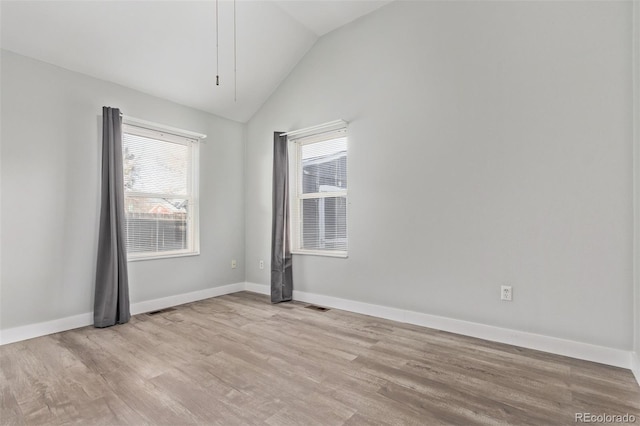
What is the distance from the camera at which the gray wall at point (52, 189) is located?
282cm

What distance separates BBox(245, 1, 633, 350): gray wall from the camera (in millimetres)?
2320

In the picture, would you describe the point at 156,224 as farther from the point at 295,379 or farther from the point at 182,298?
the point at 295,379

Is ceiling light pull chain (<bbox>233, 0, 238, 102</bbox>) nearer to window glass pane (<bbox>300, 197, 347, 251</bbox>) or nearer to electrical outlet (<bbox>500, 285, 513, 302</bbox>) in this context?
window glass pane (<bbox>300, 197, 347, 251</bbox>)

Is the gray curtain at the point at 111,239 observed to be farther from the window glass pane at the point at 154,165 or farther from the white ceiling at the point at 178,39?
the white ceiling at the point at 178,39

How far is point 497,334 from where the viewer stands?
8.91 ft

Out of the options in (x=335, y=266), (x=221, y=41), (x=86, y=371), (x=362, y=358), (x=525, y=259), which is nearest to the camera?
(x=86, y=371)

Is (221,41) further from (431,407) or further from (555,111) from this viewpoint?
(431,407)

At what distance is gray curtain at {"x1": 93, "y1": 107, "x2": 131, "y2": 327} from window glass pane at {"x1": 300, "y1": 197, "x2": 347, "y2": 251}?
2.09 meters

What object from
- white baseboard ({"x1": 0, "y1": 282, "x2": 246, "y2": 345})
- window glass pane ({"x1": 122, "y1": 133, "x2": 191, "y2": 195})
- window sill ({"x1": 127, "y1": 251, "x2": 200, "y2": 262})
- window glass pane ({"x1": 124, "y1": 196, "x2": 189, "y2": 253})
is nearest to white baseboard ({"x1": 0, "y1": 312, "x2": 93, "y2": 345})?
white baseboard ({"x1": 0, "y1": 282, "x2": 246, "y2": 345})

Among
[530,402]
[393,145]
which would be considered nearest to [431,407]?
[530,402]

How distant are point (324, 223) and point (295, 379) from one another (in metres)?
2.19

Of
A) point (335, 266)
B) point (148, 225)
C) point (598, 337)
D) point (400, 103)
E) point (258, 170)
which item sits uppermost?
point (400, 103)

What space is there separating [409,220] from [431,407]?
1.80 meters

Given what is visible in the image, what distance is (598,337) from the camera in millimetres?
2320
